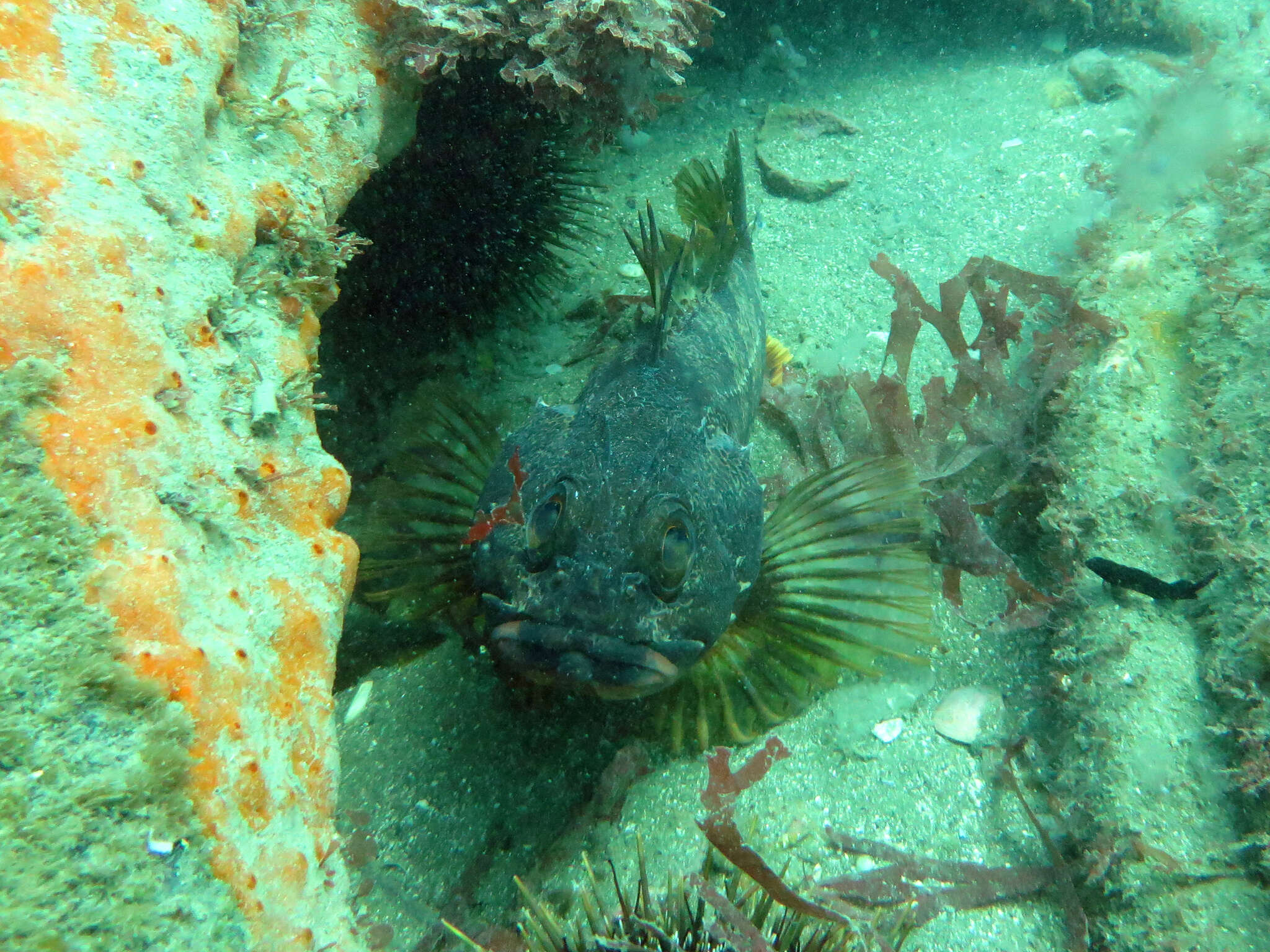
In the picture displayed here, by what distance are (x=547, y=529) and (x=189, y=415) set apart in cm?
107

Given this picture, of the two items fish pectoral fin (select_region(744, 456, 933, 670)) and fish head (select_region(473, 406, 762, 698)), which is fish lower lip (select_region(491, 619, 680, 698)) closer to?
fish head (select_region(473, 406, 762, 698))

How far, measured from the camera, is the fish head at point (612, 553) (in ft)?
6.91

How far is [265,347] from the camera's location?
6.97 ft

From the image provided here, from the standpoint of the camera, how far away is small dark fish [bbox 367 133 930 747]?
218 centimetres

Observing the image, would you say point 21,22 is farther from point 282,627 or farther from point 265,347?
point 282,627

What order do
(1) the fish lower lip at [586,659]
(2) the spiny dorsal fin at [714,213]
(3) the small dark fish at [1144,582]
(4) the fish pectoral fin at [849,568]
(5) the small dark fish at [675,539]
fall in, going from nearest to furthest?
(1) the fish lower lip at [586,659] < (5) the small dark fish at [675,539] < (3) the small dark fish at [1144,582] < (4) the fish pectoral fin at [849,568] < (2) the spiny dorsal fin at [714,213]

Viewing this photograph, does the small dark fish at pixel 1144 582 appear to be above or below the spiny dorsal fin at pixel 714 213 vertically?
below

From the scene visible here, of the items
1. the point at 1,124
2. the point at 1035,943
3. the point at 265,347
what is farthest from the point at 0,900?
the point at 1035,943

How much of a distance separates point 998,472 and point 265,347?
350 cm

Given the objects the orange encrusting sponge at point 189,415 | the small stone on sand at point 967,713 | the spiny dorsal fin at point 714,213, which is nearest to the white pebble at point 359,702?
the orange encrusting sponge at point 189,415

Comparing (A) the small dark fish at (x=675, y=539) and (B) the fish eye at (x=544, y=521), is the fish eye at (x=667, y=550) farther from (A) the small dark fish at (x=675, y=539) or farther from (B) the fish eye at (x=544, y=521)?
(B) the fish eye at (x=544, y=521)

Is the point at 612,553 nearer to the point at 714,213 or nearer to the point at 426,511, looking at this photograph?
the point at 426,511

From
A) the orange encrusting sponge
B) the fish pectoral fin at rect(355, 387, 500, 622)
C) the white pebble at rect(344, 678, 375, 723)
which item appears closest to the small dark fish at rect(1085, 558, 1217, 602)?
the fish pectoral fin at rect(355, 387, 500, 622)

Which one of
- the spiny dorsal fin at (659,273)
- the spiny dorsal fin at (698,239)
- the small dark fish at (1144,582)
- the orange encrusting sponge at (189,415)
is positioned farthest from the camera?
the spiny dorsal fin at (698,239)
